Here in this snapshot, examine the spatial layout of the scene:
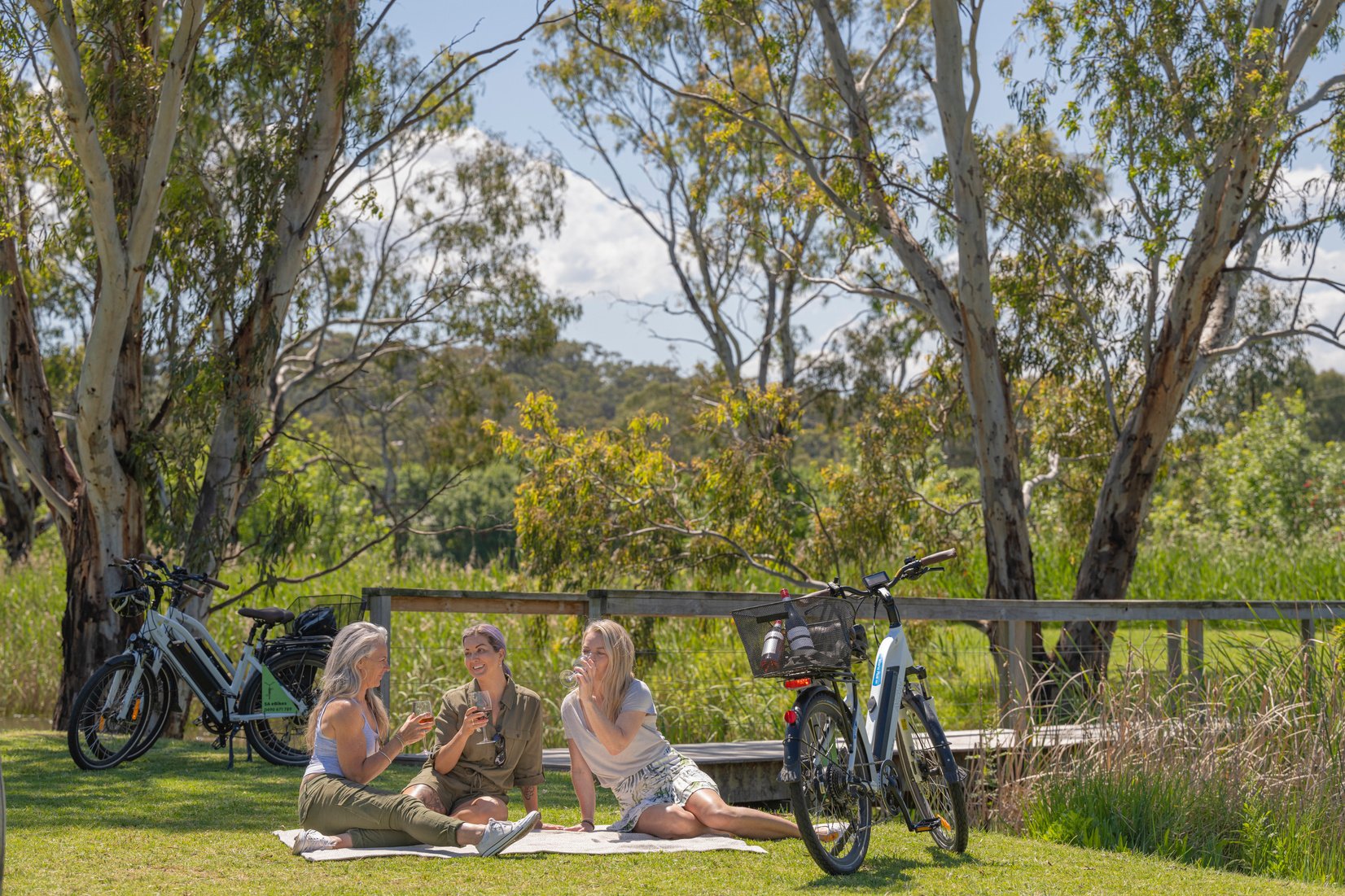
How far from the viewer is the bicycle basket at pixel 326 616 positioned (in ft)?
24.3

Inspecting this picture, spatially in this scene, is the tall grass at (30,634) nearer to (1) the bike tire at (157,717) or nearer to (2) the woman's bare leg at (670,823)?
(1) the bike tire at (157,717)

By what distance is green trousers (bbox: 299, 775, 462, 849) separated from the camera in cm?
504

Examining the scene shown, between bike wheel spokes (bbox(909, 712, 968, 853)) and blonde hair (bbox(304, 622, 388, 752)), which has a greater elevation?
blonde hair (bbox(304, 622, 388, 752))

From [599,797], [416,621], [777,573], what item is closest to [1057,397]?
[777,573]

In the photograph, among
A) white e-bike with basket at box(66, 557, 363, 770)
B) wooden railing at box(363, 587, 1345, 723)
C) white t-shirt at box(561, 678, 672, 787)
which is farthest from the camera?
wooden railing at box(363, 587, 1345, 723)

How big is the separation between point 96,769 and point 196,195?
17.6 feet

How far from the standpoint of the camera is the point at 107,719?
7.20 m

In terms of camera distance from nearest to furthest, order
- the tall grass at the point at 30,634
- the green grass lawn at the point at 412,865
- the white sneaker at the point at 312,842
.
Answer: the green grass lawn at the point at 412,865
the white sneaker at the point at 312,842
the tall grass at the point at 30,634

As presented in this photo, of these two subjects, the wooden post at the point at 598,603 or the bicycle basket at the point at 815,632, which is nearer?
the bicycle basket at the point at 815,632

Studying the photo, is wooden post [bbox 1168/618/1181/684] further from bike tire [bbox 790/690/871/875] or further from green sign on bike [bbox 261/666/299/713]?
green sign on bike [bbox 261/666/299/713]

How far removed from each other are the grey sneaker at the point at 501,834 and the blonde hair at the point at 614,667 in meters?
0.60

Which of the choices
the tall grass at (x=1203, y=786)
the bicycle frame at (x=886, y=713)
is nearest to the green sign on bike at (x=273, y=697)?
the bicycle frame at (x=886, y=713)

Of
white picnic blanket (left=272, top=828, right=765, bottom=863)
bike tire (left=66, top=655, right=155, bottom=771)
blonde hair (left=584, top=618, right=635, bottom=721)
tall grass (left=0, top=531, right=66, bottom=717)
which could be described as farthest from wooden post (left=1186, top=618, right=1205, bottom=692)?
tall grass (left=0, top=531, right=66, bottom=717)

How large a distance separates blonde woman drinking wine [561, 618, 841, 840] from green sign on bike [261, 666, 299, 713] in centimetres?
237
